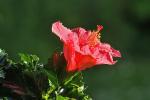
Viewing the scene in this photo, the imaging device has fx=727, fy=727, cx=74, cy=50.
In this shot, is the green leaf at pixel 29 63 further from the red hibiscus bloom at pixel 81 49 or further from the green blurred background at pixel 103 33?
the green blurred background at pixel 103 33

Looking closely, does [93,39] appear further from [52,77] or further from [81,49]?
[52,77]

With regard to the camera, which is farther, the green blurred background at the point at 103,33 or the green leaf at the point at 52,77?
the green blurred background at the point at 103,33

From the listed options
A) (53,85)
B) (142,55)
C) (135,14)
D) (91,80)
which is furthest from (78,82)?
(135,14)

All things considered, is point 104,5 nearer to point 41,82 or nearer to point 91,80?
point 91,80

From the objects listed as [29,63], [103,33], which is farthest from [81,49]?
[103,33]

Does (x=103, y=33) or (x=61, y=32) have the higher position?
(x=103, y=33)

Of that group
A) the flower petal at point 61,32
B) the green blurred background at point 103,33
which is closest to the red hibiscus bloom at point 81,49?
the flower petal at point 61,32

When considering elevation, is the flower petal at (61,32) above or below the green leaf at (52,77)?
above
